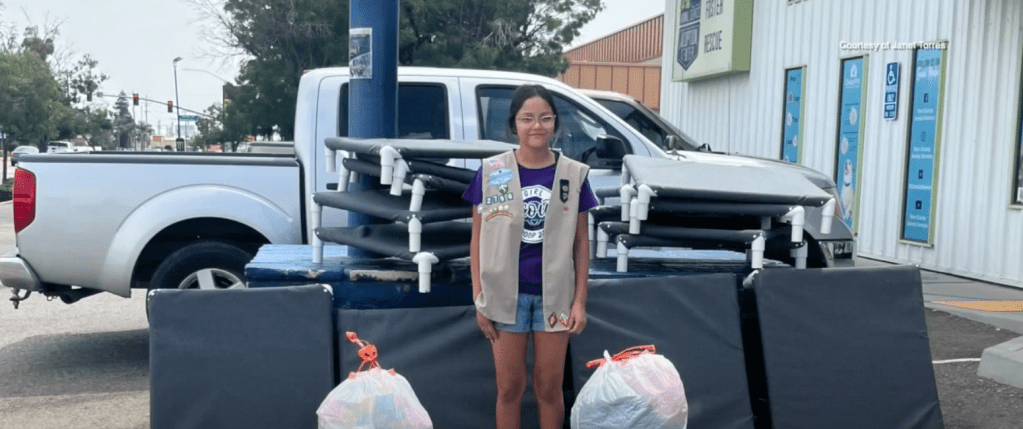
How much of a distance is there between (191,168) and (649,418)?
405 cm

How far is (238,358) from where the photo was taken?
4383 mm

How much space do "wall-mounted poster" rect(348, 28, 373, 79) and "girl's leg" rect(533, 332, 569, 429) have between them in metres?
2.31

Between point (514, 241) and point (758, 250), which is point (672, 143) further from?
point (514, 241)

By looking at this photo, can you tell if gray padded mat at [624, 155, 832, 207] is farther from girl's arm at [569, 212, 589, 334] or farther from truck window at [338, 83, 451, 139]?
truck window at [338, 83, 451, 139]

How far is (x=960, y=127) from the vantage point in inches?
435

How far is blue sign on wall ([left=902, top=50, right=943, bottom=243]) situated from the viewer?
37.9 feet

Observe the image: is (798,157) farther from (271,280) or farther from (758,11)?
(271,280)

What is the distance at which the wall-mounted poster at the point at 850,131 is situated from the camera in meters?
13.1

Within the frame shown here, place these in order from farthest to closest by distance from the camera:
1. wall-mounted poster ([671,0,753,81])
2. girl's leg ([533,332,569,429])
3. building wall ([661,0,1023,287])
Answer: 1. wall-mounted poster ([671,0,753,81])
2. building wall ([661,0,1023,287])
3. girl's leg ([533,332,569,429])

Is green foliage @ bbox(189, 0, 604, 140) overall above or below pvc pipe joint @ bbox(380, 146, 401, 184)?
above

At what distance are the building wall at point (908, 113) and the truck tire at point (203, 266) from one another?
7.94 metres

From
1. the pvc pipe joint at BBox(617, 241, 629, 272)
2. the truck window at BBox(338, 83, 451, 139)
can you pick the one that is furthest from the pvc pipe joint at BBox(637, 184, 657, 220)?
the truck window at BBox(338, 83, 451, 139)

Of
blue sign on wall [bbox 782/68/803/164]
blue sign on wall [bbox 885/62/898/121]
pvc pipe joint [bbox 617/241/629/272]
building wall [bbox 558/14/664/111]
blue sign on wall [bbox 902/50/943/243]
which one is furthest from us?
building wall [bbox 558/14/664/111]

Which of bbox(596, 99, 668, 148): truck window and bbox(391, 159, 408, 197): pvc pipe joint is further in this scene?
bbox(596, 99, 668, 148): truck window
